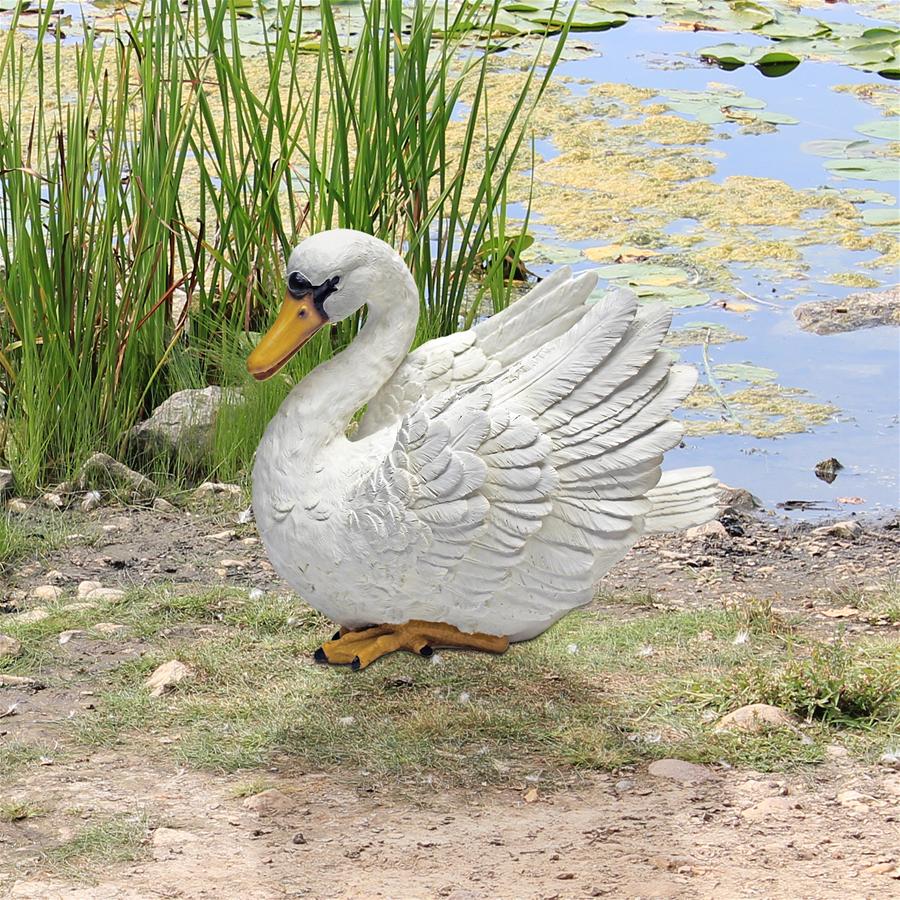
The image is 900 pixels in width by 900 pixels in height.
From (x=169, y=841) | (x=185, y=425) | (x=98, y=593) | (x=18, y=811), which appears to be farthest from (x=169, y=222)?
(x=169, y=841)

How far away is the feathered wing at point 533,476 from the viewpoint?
313cm

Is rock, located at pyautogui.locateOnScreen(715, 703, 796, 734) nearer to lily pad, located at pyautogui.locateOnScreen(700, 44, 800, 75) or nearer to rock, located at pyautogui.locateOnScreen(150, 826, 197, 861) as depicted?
rock, located at pyautogui.locateOnScreen(150, 826, 197, 861)

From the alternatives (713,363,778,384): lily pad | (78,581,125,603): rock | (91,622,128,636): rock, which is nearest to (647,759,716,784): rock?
(91,622,128,636): rock

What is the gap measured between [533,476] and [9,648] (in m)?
1.46

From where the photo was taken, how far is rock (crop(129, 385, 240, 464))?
15.7 feet

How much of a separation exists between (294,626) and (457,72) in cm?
541

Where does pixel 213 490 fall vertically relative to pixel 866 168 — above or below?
below

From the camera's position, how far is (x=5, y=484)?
4.62 m

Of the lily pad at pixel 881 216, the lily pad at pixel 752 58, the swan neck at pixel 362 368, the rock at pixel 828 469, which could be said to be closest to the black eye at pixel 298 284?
the swan neck at pixel 362 368

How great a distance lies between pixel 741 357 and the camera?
5797 millimetres

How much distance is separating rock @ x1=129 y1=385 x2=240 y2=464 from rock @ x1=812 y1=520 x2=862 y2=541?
1875mm

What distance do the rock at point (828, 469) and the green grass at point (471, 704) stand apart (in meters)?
1.36

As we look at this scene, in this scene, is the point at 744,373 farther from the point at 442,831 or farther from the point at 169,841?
the point at 169,841

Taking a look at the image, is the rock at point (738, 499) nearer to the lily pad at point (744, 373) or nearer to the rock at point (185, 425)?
the lily pad at point (744, 373)
